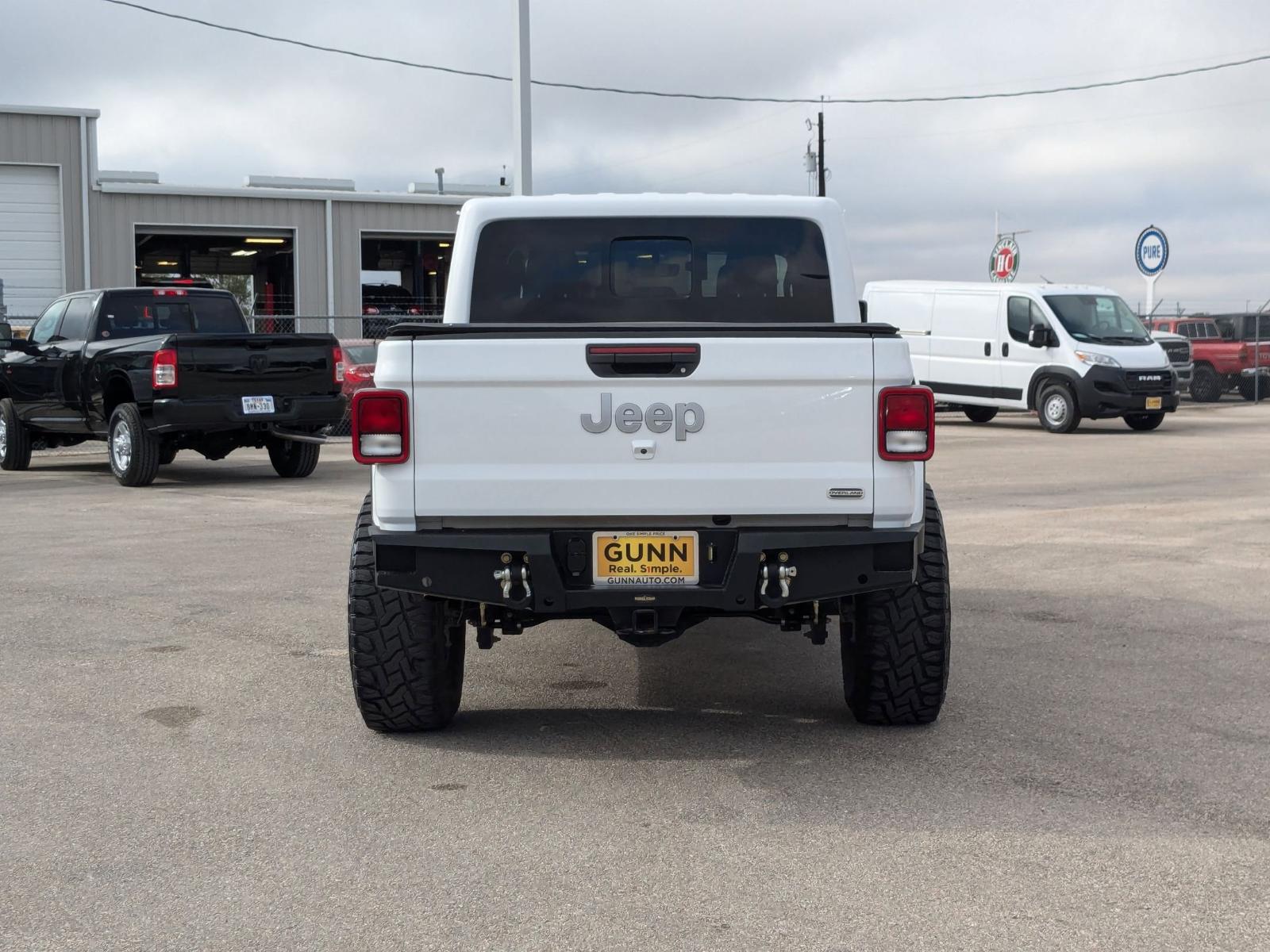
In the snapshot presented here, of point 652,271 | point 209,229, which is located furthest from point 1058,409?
point 209,229

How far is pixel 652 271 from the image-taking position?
20.5 ft

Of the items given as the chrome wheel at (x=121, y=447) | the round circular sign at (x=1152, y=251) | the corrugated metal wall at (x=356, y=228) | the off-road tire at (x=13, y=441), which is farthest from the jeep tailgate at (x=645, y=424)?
the corrugated metal wall at (x=356, y=228)

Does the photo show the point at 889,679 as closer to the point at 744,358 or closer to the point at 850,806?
the point at 850,806

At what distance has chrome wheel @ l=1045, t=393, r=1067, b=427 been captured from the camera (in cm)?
2227

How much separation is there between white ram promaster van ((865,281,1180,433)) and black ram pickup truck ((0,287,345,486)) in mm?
11311

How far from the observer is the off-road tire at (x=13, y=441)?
1630 centimetres

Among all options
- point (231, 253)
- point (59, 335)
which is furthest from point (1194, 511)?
point (231, 253)

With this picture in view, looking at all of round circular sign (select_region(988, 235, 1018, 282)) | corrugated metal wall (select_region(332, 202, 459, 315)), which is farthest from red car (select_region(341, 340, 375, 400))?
round circular sign (select_region(988, 235, 1018, 282))

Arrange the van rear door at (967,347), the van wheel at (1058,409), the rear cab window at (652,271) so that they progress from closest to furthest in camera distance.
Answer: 1. the rear cab window at (652,271)
2. the van wheel at (1058,409)
3. the van rear door at (967,347)

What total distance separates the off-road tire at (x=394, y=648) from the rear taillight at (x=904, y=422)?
162cm

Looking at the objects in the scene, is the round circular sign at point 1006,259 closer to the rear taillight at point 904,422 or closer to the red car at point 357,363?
the red car at point 357,363

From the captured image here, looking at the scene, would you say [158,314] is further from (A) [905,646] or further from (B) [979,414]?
(B) [979,414]

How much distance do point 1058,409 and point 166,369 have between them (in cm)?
1382

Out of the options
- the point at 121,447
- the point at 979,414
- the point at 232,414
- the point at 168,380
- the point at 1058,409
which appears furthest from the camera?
the point at 979,414
